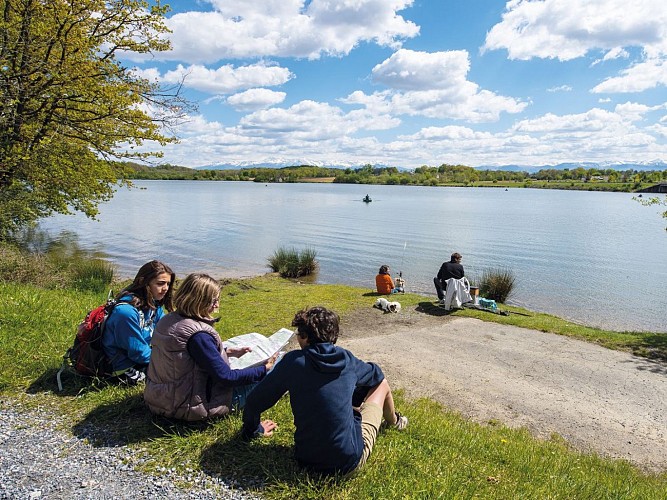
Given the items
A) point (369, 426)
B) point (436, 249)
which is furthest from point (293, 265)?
point (369, 426)

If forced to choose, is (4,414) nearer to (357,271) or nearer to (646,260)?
(357,271)

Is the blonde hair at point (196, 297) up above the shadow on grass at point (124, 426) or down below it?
above

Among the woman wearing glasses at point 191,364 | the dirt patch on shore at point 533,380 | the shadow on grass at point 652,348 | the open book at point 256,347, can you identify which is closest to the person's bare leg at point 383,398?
the woman wearing glasses at point 191,364

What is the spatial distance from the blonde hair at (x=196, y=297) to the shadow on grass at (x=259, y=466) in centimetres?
110

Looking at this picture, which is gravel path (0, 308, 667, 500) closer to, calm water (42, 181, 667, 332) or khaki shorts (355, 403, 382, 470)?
khaki shorts (355, 403, 382, 470)

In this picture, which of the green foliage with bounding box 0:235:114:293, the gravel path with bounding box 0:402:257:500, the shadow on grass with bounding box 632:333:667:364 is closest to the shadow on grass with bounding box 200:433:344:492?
Result: the gravel path with bounding box 0:402:257:500

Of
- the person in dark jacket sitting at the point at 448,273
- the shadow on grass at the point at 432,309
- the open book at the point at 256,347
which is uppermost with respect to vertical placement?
the open book at the point at 256,347

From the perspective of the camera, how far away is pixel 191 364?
12.3ft

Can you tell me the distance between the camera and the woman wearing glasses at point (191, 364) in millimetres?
3666

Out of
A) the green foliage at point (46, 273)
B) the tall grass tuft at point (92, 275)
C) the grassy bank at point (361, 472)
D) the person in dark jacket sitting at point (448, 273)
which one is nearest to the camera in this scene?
the grassy bank at point (361, 472)

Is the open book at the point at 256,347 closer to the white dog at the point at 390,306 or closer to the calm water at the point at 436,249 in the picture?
the white dog at the point at 390,306

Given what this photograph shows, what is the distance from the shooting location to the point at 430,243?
32.7 metres

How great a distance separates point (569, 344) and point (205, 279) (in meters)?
8.69

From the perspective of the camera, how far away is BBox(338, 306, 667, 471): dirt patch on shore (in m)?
5.70
